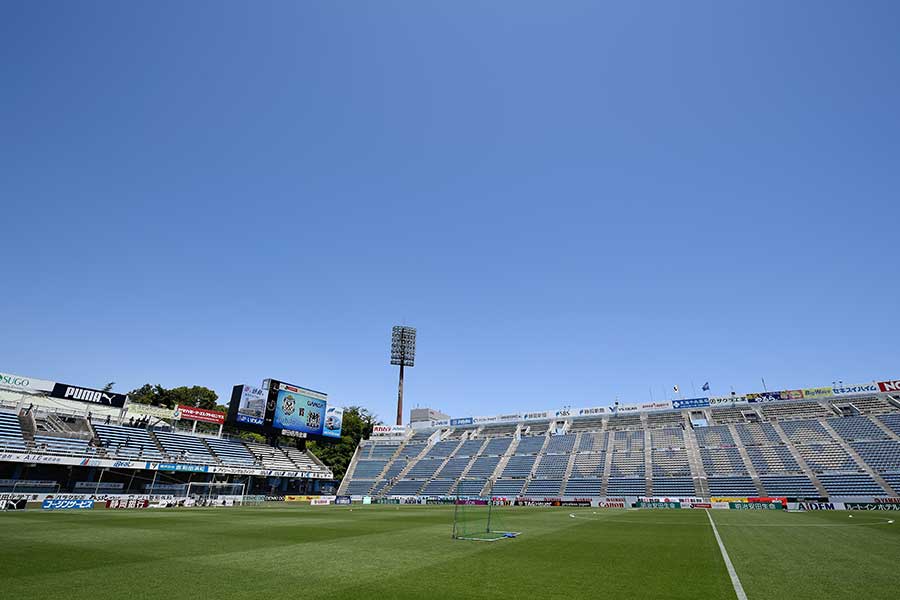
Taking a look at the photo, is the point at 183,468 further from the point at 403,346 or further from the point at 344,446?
the point at 403,346

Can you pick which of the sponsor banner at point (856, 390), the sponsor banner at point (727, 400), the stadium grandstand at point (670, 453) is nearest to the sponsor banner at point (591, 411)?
the stadium grandstand at point (670, 453)

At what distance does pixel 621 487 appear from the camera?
55500 millimetres

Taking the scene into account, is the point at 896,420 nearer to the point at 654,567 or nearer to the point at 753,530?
the point at 753,530

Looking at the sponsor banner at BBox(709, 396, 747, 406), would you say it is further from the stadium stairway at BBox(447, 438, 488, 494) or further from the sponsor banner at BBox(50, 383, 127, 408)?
the sponsor banner at BBox(50, 383, 127, 408)

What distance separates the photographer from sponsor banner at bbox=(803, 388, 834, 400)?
61.2 meters

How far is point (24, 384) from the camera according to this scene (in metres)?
47.6

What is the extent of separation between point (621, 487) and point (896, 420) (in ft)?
107

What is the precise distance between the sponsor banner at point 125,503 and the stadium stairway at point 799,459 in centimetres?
6363

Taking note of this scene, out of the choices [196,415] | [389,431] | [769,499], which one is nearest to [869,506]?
[769,499]

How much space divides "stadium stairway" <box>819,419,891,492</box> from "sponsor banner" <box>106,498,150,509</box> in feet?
224

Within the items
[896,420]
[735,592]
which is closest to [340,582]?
[735,592]

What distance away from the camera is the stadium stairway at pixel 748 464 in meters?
48.9

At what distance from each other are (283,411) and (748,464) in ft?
198

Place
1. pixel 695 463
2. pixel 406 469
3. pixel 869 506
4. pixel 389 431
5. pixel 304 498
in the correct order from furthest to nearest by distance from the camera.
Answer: pixel 389 431, pixel 406 469, pixel 304 498, pixel 695 463, pixel 869 506
